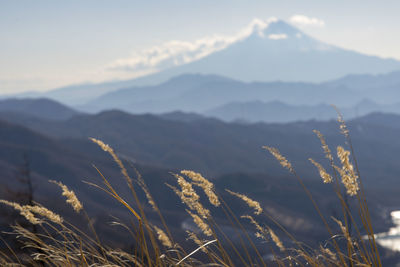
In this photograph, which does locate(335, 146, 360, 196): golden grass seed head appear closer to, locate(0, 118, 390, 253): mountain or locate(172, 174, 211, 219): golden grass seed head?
locate(172, 174, 211, 219): golden grass seed head

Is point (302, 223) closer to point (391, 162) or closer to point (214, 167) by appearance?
point (214, 167)

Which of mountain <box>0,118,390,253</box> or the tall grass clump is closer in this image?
the tall grass clump

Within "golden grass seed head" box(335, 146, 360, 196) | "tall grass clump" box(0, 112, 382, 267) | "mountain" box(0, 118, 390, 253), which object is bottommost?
"mountain" box(0, 118, 390, 253)

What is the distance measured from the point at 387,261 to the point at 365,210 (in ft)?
272

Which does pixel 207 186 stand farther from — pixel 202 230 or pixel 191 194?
pixel 202 230

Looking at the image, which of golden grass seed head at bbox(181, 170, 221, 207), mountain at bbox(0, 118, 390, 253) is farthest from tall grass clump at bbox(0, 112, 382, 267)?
mountain at bbox(0, 118, 390, 253)

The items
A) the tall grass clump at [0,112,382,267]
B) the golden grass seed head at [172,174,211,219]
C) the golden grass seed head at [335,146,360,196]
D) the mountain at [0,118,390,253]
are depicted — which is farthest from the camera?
the mountain at [0,118,390,253]

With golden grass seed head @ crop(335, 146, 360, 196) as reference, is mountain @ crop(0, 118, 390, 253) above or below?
below

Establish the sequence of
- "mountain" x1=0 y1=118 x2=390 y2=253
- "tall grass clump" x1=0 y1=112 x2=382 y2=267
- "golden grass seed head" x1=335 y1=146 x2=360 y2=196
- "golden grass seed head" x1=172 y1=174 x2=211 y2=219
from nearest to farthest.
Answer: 1. "golden grass seed head" x1=335 y1=146 x2=360 y2=196
2. "tall grass clump" x1=0 y1=112 x2=382 y2=267
3. "golden grass seed head" x1=172 y1=174 x2=211 y2=219
4. "mountain" x1=0 y1=118 x2=390 y2=253

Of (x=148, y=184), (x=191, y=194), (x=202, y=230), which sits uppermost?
(x=191, y=194)

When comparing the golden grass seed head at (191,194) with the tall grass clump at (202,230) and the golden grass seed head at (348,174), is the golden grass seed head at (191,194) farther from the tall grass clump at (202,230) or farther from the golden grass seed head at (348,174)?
the golden grass seed head at (348,174)

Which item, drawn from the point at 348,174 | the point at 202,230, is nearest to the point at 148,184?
the point at 202,230

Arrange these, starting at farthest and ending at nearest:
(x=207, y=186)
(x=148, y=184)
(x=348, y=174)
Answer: (x=148, y=184), (x=207, y=186), (x=348, y=174)

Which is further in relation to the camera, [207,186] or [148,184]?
[148,184]
